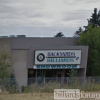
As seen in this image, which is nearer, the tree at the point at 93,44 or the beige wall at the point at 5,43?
the beige wall at the point at 5,43

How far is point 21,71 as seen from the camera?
104 feet

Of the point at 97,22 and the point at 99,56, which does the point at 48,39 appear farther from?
the point at 97,22

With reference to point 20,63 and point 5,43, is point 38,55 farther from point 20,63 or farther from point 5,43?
point 5,43

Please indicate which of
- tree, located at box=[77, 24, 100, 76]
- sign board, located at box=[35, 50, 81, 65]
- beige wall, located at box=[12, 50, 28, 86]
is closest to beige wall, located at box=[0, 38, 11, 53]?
beige wall, located at box=[12, 50, 28, 86]

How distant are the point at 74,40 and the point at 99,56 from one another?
5.17m

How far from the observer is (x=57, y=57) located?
103 feet

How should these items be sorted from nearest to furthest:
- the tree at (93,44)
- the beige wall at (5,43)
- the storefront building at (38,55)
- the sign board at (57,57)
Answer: the sign board at (57,57)
the storefront building at (38,55)
the beige wall at (5,43)
the tree at (93,44)

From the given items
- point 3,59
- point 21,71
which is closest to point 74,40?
point 21,71

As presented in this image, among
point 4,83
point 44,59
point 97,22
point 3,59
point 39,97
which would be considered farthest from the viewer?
point 97,22

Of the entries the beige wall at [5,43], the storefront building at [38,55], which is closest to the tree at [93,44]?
the storefront building at [38,55]

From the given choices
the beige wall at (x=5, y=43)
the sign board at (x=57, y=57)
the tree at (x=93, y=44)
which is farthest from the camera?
the tree at (x=93, y=44)

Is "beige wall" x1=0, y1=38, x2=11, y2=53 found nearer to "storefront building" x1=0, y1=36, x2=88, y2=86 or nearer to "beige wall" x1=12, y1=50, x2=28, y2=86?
"storefront building" x1=0, y1=36, x2=88, y2=86

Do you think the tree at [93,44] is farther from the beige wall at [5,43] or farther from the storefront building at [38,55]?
the beige wall at [5,43]

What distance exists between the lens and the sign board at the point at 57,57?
101ft
